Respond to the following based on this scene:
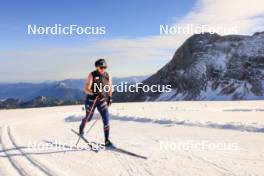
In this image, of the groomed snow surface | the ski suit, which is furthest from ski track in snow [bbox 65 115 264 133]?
the ski suit

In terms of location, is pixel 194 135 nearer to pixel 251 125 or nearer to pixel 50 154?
pixel 251 125

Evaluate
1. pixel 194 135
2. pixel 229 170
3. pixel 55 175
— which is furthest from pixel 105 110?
pixel 229 170

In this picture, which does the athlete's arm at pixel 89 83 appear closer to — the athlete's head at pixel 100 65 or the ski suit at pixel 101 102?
the ski suit at pixel 101 102

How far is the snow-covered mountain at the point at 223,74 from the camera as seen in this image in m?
160

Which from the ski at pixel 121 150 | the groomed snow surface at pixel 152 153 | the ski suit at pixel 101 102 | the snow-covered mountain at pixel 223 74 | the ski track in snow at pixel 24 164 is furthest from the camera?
the snow-covered mountain at pixel 223 74

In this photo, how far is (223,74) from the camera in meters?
176

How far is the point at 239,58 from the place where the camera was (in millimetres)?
177125

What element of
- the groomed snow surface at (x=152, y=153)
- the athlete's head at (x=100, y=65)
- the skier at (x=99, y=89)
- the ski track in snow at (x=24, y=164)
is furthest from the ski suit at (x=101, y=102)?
the ski track in snow at (x=24, y=164)

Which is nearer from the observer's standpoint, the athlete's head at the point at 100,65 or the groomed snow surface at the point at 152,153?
the groomed snow surface at the point at 152,153

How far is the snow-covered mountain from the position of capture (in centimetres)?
16012

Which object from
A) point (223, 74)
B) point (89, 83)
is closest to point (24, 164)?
point (89, 83)

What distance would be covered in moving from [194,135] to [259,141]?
2314 mm

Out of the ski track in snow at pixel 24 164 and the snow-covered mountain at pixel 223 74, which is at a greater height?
the snow-covered mountain at pixel 223 74

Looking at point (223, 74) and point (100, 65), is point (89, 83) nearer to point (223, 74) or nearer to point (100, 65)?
point (100, 65)
